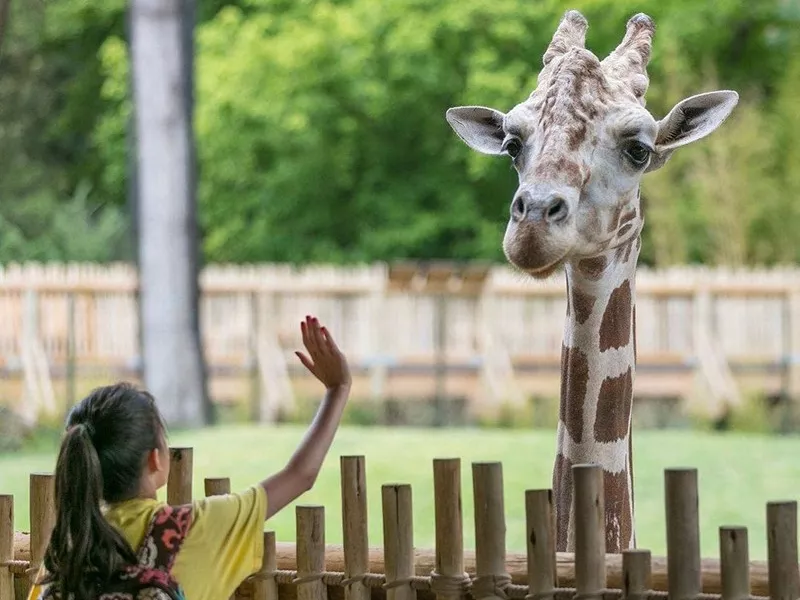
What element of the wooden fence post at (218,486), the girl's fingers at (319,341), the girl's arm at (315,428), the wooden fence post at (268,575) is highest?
the girl's fingers at (319,341)

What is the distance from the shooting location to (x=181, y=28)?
13.8 metres

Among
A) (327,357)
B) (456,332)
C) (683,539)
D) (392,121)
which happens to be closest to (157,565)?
(327,357)

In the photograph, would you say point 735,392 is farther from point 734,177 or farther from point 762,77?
point 762,77

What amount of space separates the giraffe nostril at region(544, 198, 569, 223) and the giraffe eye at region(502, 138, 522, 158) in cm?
31

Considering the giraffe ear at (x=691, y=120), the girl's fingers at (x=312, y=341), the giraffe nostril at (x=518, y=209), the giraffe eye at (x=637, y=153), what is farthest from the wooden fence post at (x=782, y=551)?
the giraffe ear at (x=691, y=120)

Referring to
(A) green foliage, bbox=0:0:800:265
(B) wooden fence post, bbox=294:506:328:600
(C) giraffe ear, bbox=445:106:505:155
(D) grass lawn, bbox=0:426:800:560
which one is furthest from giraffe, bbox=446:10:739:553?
(A) green foliage, bbox=0:0:800:265

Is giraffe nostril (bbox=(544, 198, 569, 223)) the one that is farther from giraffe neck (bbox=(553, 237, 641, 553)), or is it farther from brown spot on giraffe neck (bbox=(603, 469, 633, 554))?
brown spot on giraffe neck (bbox=(603, 469, 633, 554))

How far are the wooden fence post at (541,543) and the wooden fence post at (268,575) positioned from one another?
0.66 meters

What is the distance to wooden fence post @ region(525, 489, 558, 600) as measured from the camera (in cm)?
280

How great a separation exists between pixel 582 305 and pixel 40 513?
4.50 feet

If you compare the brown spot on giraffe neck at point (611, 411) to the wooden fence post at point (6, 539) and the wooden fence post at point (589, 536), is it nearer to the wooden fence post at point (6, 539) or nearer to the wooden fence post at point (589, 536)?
the wooden fence post at point (589, 536)

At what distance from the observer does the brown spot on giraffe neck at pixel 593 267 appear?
3.42 metres

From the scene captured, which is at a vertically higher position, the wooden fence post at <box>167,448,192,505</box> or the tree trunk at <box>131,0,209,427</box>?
the tree trunk at <box>131,0,209,427</box>

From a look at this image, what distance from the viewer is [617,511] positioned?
3.38 m
